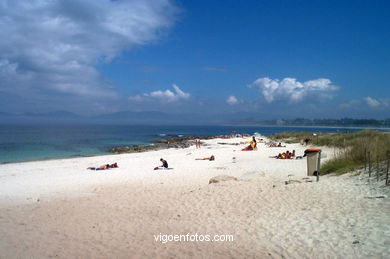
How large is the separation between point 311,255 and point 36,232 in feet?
19.3

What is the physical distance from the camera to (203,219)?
6602mm

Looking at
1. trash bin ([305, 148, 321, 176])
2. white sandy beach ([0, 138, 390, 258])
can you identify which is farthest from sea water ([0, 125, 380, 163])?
trash bin ([305, 148, 321, 176])

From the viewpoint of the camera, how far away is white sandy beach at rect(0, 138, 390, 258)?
16.2 feet

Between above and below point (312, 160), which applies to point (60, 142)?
below

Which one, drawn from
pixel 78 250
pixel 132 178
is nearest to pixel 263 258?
pixel 78 250

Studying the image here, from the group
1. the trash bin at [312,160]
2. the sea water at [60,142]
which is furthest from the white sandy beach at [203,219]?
the sea water at [60,142]

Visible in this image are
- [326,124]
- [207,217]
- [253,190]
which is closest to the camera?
[207,217]

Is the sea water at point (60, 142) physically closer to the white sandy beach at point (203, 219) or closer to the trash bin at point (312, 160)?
the white sandy beach at point (203, 219)

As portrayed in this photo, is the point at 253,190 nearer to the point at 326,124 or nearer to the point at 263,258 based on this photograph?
the point at 263,258

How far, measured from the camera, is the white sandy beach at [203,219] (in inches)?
195

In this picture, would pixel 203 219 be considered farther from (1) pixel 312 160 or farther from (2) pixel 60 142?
Result: (2) pixel 60 142

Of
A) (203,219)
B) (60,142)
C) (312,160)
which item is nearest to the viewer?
(203,219)

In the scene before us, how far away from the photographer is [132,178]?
12570mm

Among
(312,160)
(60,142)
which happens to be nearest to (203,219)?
(312,160)
